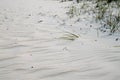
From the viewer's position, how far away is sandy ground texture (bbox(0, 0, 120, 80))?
281 centimetres

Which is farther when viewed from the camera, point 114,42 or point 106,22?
point 106,22

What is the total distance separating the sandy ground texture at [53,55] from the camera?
2.81 metres

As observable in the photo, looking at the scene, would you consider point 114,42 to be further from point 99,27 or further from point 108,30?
point 99,27

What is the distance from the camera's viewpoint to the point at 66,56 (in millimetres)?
3416

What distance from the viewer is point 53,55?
11.5 ft

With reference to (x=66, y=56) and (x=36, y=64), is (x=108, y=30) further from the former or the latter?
(x=36, y=64)

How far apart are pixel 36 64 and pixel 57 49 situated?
2.36 feet

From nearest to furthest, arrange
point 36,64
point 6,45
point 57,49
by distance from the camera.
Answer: point 36,64 < point 57,49 < point 6,45

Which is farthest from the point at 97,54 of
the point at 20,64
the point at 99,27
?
the point at 99,27

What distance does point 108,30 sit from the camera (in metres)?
4.73

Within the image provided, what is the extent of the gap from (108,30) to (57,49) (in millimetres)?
1637

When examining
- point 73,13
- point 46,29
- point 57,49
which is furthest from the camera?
point 73,13

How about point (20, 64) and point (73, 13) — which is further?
point (73, 13)

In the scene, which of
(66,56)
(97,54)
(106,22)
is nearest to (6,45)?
(66,56)
